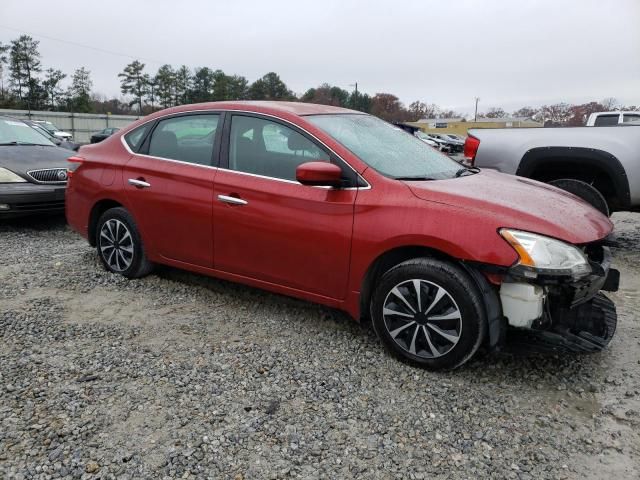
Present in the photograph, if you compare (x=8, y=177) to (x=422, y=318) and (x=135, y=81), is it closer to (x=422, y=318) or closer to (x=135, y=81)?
(x=422, y=318)

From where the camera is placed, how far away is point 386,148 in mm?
3732

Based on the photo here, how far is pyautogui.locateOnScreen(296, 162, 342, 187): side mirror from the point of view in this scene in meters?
3.20

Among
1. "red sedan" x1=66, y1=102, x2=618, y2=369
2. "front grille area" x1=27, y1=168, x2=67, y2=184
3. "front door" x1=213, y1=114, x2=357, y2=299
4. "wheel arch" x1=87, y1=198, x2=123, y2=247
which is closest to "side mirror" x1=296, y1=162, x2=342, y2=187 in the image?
"red sedan" x1=66, y1=102, x2=618, y2=369

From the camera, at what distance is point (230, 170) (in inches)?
152

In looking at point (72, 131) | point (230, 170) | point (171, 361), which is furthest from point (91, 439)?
point (72, 131)

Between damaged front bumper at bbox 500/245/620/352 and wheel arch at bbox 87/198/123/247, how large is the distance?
347cm

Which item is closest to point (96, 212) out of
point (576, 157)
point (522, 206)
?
point (522, 206)

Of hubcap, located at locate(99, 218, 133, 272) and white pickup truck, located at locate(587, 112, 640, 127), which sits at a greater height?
white pickup truck, located at locate(587, 112, 640, 127)

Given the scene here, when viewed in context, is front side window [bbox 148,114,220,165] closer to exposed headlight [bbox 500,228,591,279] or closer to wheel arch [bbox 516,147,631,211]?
exposed headlight [bbox 500,228,591,279]

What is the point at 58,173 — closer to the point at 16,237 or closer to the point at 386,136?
the point at 16,237

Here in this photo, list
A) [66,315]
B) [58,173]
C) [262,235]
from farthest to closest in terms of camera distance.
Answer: [58,173]
[66,315]
[262,235]

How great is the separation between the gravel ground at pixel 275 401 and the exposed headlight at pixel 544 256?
29.4 inches

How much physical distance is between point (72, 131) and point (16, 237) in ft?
122

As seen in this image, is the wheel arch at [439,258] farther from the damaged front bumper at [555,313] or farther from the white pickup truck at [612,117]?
the white pickup truck at [612,117]
